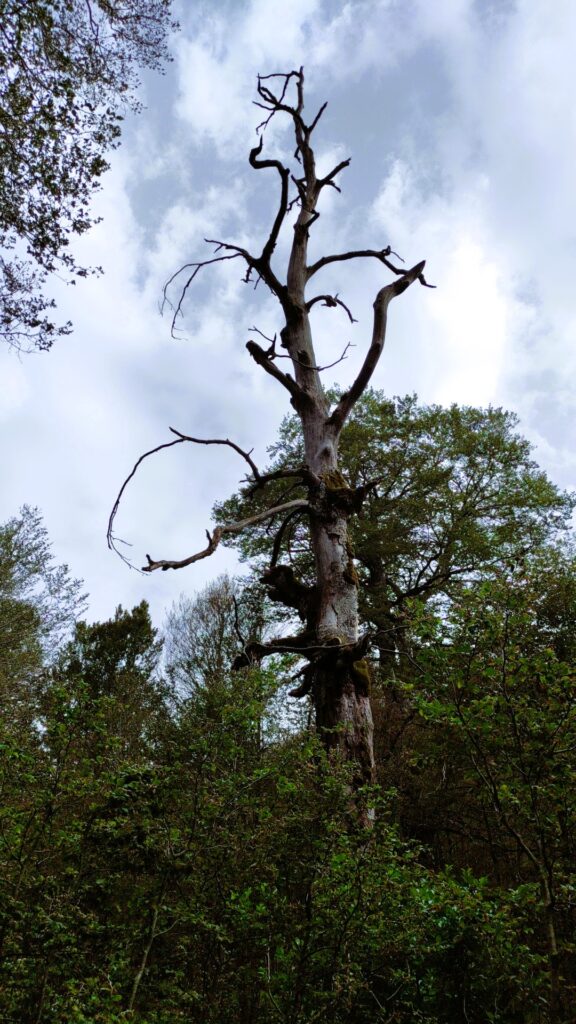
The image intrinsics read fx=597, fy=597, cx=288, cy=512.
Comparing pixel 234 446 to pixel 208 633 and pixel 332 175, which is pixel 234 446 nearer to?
pixel 332 175

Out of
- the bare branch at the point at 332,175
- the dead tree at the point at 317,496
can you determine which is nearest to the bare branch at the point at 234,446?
the dead tree at the point at 317,496

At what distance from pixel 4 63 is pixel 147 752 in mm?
4985

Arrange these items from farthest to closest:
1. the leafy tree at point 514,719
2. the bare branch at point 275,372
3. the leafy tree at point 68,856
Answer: the bare branch at point 275,372
the leafy tree at point 514,719
the leafy tree at point 68,856

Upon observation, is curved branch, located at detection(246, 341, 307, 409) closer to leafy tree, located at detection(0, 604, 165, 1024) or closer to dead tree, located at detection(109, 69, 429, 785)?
dead tree, located at detection(109, 69, 429, 785)

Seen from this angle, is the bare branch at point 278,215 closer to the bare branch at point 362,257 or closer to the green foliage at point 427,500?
the bare branch at point 362,257

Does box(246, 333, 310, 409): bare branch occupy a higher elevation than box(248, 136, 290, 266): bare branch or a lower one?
lower

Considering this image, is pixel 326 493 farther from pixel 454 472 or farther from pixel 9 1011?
pixel 454 472

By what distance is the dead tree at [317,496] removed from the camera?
12.2 feet

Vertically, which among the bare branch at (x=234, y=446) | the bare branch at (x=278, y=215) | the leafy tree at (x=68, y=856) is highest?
the bare branch at (x=278, y=215)

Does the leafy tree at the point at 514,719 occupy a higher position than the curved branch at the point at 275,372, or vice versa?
the curved branch at the point at 275,372

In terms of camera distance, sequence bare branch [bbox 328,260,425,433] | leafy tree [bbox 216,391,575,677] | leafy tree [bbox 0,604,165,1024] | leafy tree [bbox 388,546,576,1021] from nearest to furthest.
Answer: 1. leafy tree [bbox 0,604,165,1024]
2. leafy tree [bbox 388,546,576,1021]
3. bare branch [bbox 328,260,425,433]
4. leafy tree [bbox 216,391,575,677]

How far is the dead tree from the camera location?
3730 millimetres

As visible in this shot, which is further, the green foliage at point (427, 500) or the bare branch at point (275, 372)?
the green foliage at point (427, 500)

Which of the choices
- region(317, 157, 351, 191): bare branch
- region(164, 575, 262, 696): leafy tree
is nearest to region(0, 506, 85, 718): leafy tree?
region(164, 575, 262, 696): leafy tree
